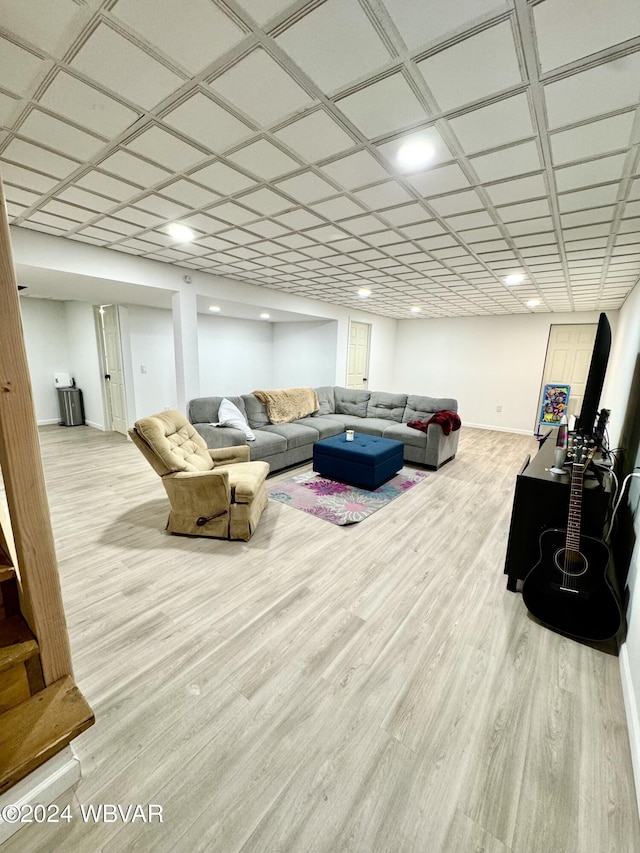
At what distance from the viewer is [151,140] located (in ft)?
5.25

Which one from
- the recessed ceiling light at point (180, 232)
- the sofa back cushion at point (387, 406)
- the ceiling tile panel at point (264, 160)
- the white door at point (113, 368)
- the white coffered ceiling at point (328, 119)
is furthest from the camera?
the white door at point (113, 368)

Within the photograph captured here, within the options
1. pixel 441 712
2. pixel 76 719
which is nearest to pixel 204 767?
pixel 76 719

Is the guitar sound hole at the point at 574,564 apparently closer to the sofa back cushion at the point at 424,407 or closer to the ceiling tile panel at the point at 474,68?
the ceiling tile panel at the point at 474,68

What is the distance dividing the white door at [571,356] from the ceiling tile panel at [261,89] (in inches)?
258

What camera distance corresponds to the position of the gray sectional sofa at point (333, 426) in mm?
3870

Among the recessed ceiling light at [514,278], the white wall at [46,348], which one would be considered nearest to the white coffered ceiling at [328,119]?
the recessed ceiling light at [514,278]

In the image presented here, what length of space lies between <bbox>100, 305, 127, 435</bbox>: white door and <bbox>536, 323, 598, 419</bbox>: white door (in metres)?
7.69

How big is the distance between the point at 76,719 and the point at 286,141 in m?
2.38

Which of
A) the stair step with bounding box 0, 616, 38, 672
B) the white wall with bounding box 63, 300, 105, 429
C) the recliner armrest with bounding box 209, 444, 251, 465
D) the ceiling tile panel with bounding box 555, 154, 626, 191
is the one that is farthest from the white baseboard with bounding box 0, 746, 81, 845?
the white wall with bounding box 63, 300, 105, 429

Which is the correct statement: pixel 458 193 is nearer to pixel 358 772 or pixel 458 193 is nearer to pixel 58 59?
pixel 58 59

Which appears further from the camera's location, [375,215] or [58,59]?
[375,215]

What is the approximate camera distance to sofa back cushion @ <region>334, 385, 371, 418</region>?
5.53 metres

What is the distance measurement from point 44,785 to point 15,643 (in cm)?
46

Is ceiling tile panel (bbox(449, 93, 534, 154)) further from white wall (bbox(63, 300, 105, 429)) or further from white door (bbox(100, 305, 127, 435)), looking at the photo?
white wall (bbox(63, 300, 105, 429))
